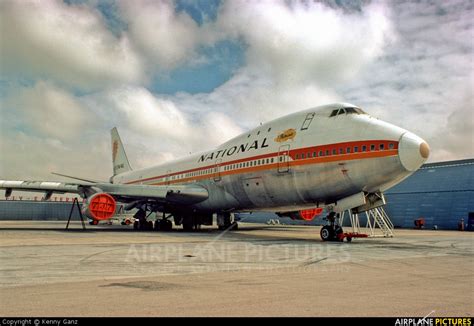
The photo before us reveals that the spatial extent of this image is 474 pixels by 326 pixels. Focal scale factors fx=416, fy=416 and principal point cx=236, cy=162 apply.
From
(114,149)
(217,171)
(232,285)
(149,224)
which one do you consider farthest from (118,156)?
(232,285)

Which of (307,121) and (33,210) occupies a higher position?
(307,121)

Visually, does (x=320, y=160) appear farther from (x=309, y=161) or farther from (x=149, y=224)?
(x=149, y=224)

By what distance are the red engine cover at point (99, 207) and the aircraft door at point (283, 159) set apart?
9.72 m

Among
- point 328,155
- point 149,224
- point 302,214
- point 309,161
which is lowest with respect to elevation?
point 149,224

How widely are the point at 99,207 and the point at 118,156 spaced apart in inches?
907

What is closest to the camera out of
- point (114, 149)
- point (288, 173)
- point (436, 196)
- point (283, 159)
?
point (288, 173)

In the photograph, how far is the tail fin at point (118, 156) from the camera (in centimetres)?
4312

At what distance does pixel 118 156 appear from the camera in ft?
145

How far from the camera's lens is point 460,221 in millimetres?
39438

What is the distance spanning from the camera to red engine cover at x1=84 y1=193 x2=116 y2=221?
21609 mm

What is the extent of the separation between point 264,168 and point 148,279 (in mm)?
12585

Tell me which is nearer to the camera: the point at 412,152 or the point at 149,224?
the point at 412,152

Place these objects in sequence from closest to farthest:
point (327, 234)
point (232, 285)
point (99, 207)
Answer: point (232, 285), point (327, 234), point (99, 207)

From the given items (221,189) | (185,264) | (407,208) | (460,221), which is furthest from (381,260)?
(407,208)
